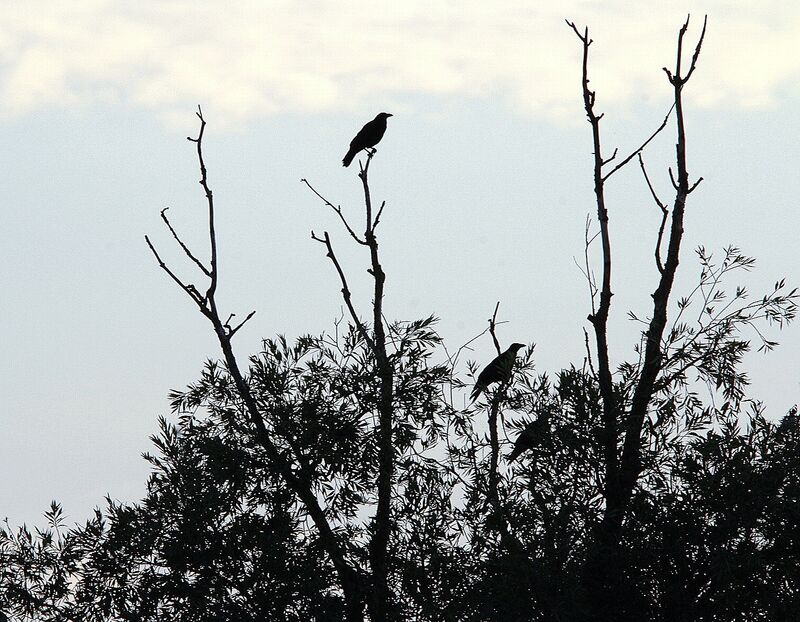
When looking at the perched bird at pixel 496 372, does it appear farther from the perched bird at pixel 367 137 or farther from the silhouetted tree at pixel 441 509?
the perched bird at pixel 367 137

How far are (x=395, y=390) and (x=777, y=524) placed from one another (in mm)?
4274

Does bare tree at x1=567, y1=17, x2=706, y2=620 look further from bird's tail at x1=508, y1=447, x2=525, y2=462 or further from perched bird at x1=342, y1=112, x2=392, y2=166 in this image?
perched bird at x1=342, y1=112, x2=392, y2=166

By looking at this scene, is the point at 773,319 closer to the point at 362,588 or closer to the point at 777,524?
the point at 777,524

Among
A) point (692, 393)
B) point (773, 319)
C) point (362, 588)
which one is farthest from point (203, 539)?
point (773, 319)

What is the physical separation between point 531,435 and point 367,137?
10839 millimetres

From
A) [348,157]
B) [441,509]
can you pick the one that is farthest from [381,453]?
[348,157]

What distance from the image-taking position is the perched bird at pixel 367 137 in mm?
21219

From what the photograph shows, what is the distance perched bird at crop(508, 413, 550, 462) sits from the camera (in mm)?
11703

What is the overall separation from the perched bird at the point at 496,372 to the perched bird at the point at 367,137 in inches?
367

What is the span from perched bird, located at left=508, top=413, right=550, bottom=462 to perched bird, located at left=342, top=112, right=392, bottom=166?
411 inches

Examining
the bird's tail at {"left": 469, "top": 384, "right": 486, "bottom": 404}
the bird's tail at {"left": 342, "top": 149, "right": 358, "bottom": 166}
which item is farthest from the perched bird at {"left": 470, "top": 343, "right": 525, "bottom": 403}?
the bird's tail at {"left": 342, "top": 149, "right": 358, "bottom": 166}

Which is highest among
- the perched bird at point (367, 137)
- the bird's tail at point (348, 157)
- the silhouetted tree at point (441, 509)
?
the perched bird at point (367, 137)

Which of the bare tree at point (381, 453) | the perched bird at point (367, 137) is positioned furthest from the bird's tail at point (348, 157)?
the bare tree at point (381, 453)

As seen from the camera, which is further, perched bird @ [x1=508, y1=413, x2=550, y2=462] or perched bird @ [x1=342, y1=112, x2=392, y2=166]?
perched bird @ [x1=342, y1=112, x2=392, y2=166]
